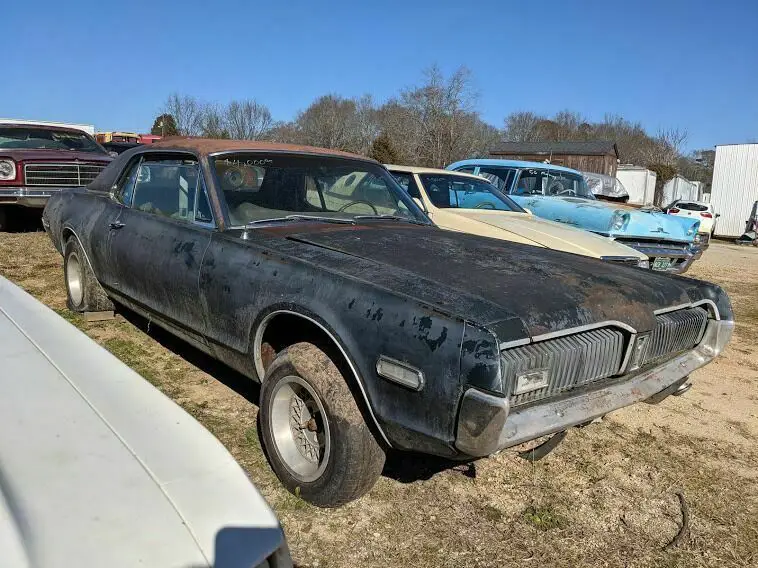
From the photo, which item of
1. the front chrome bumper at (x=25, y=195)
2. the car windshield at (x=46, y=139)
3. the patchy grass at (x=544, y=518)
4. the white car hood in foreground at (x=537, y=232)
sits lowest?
the patchy grass at (x=544, y=518)

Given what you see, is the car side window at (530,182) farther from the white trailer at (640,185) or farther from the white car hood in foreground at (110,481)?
the white trailer at (640,185)

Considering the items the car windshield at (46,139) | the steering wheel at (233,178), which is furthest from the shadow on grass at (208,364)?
the car windshield at (46,139)

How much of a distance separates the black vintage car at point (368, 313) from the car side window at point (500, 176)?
546 centimetres

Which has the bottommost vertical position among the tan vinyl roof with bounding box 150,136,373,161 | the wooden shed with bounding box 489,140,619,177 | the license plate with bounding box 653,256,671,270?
the license plate with bounding box 653,256,671,270

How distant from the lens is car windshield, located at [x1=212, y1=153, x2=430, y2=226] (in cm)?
334

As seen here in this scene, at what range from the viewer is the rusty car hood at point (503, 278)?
2.22 m

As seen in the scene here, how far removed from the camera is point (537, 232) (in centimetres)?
590

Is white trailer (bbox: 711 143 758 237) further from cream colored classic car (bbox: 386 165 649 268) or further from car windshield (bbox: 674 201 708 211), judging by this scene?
cream colored classic car (bbox: 386 165 649 268)

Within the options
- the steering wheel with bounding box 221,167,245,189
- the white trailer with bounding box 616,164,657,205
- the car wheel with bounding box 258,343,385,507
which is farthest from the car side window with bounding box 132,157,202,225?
the white trailer with bounding box 616,164,657,205

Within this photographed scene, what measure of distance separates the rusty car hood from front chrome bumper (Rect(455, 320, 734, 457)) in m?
0.27

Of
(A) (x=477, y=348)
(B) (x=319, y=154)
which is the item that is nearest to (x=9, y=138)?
(B) (x=319, y=154)

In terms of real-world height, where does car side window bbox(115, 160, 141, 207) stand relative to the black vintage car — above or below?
above

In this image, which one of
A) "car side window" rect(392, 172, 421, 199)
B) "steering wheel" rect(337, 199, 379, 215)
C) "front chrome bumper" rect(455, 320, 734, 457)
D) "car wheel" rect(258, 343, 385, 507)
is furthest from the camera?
"car side window" rect(392, 172, 421, 199)

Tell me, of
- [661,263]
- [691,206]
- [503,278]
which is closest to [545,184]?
[661,263]
